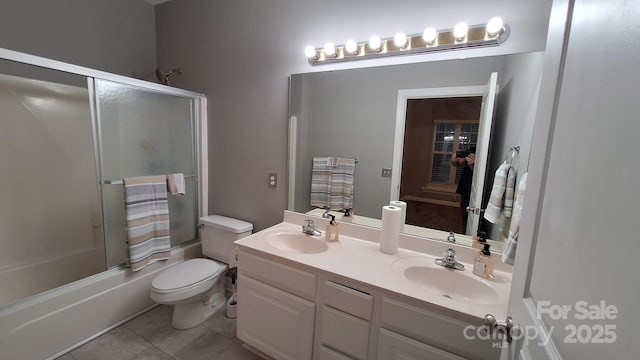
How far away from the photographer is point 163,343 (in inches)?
67.8

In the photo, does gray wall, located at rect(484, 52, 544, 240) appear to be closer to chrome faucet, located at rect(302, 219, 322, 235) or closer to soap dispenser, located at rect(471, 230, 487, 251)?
soap dispenser, located at rect(471, 230, 487, 251)

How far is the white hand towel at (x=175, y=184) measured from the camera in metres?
2.06

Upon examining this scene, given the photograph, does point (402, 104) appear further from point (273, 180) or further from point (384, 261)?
point (273, 180)

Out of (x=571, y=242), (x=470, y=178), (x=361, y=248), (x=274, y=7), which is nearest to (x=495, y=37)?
(x=470, y=178)

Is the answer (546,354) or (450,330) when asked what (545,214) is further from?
(450,330)

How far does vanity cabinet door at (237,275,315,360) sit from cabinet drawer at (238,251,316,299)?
36 mm

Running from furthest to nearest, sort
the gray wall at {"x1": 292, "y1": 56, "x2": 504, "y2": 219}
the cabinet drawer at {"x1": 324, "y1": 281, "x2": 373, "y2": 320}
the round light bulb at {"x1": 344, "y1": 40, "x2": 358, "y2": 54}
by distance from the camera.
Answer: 1. the round light bulb at {"x1": 344, "y1": 40, "x2": 358, "y2": 54}
2. the gray wall at {"x1": 292, "y1": 56, "x2": 504, "y2": 219}
3. the cabinet drawer at {"x1": 324, "y1": 281, "x2": 373, "y2": 320}

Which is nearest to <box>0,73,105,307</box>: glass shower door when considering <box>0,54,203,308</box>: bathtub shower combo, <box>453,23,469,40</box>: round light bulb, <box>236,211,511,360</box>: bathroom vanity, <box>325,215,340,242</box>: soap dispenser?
<box>0,54,203,308</box>: bathtub shower combo

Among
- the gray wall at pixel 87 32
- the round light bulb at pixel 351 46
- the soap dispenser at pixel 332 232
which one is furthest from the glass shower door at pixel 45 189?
the round light bulb at pixel 351 46

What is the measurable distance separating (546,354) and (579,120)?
0.51 meters

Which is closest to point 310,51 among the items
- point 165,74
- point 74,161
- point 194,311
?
point 165,74

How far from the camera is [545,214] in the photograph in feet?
2.13

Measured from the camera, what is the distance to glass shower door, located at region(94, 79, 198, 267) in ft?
5.85

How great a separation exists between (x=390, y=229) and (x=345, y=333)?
577mm
